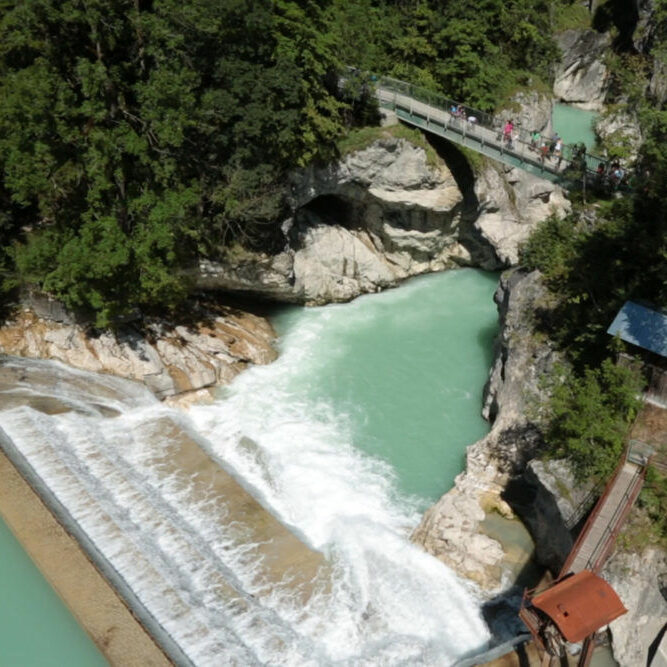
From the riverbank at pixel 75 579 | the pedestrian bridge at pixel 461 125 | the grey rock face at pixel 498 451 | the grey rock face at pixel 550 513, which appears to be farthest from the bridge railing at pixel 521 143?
the riverbank at pixel 75 579

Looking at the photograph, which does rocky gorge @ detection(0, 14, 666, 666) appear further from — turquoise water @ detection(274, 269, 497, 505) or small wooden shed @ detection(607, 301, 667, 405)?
small wooden shed @ detection(607, 301, 667, 405)

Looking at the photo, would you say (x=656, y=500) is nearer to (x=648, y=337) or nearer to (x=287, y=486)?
(x=648, y=337)

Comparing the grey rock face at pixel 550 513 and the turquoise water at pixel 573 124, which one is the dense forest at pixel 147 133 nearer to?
the grey rock face at pixel 550 513

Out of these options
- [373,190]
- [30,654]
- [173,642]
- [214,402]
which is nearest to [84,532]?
[30,654]

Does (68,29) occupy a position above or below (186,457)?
above

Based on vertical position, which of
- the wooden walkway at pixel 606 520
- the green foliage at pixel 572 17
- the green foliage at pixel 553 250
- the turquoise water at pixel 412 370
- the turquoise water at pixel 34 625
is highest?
the green foliage at pixel 572 17

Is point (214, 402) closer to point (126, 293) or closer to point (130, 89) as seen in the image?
point (126, 293)
